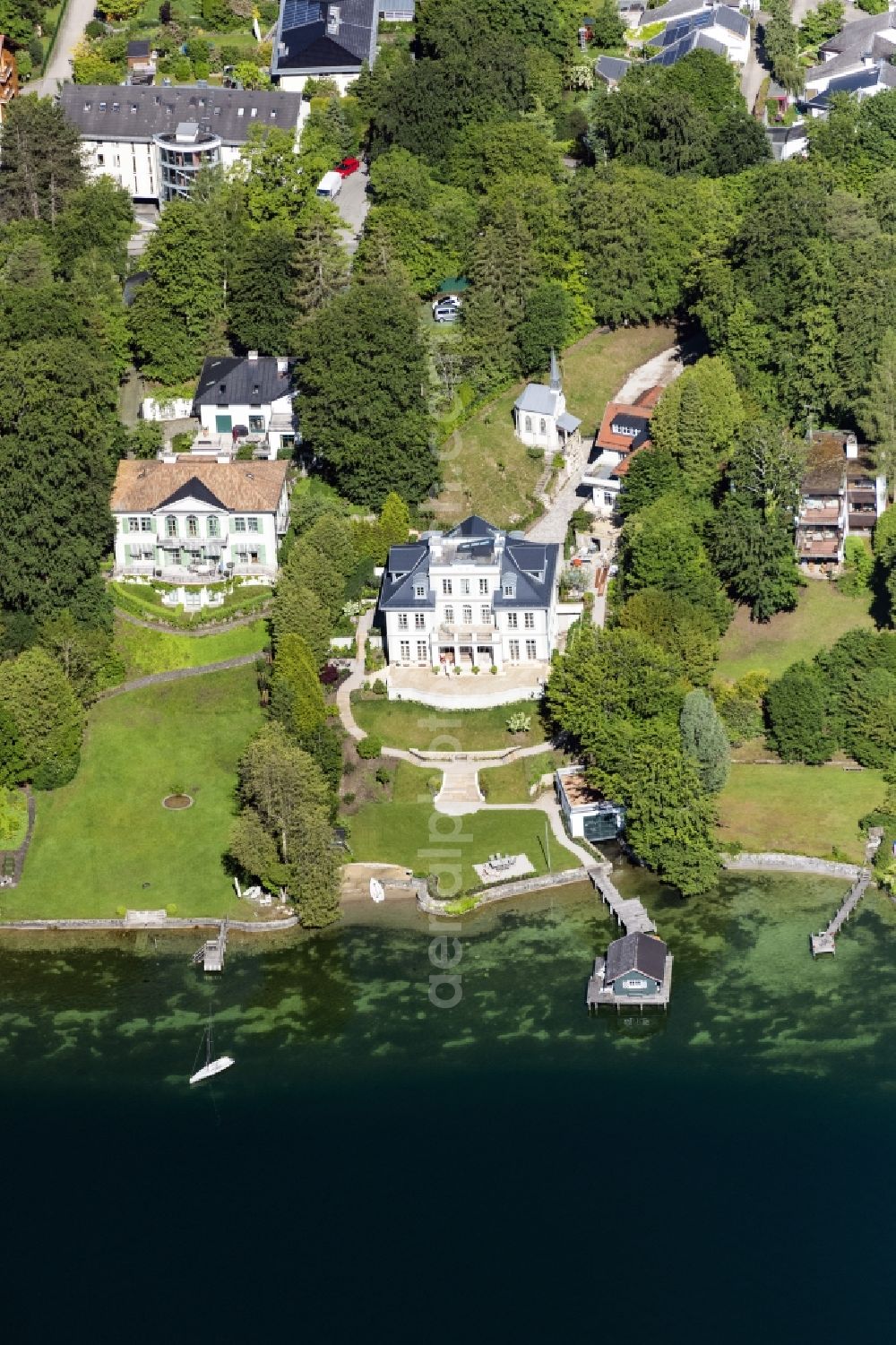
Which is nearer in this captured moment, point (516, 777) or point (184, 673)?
point (516, 777)

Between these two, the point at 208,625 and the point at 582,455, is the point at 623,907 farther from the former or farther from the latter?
the point at 582,455

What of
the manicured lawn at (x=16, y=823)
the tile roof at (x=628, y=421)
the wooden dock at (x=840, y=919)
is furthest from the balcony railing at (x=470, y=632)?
the wooden dock at (x=840, y=919)

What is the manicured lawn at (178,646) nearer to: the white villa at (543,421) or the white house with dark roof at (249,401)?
the white house with dark roof at (249,401)

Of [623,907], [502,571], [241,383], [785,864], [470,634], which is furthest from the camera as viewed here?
[241,383]

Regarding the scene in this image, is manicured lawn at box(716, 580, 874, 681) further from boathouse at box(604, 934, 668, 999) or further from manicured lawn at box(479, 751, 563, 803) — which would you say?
boathouse at box(604, 934, 668, 999)

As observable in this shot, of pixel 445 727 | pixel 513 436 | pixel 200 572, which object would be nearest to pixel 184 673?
pixel 200 572

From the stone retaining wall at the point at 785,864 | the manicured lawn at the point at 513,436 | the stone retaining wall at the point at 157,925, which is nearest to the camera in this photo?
the stone retaining wall at the point at 157,925
